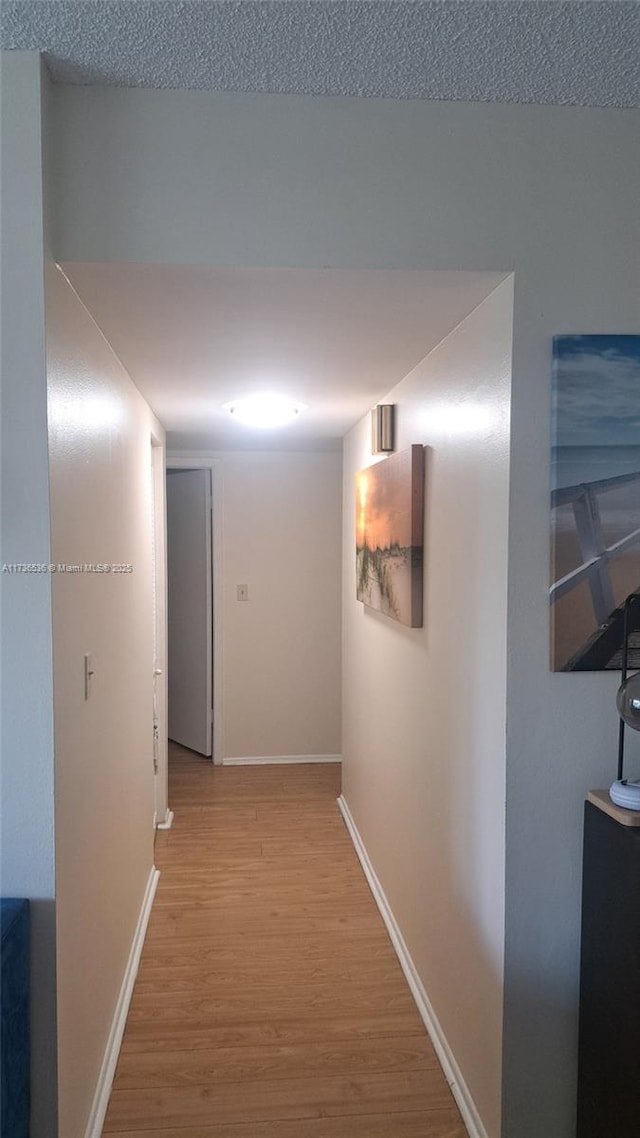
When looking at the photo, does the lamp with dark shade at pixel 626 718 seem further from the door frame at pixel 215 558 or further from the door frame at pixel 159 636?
the door frame at pixel 215 558

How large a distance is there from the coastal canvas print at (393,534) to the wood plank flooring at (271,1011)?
122 centimetres

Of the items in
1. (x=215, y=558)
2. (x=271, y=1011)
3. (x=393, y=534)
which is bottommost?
(x=271, y=1011)

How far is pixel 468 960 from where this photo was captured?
1870mm

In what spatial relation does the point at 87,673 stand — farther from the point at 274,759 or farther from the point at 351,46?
the point at 274,759

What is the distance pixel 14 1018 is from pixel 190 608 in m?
3.68

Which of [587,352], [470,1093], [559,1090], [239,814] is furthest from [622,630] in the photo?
[239,814]

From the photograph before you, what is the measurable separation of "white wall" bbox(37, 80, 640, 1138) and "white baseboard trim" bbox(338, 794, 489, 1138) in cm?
21

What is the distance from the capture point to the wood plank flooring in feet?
6.21

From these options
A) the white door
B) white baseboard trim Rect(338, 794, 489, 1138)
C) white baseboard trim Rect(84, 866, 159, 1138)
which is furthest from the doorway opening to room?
white baseboard trim Rect(84, 866, 159, 1138)

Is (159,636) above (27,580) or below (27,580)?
below

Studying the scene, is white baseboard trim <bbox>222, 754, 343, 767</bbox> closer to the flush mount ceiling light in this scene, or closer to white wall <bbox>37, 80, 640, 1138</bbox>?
the flush mount ceiling light

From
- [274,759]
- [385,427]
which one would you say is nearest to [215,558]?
[274,759]

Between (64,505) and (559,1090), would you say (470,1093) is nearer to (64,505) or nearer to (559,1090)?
(559,1090)

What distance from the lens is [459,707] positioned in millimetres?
1965
